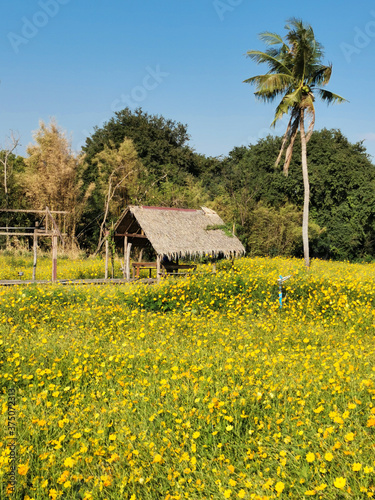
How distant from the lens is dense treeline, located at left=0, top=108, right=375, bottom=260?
27.7 meters

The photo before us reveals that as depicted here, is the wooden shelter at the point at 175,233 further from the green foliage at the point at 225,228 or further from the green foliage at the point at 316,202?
the green foliage at the point at 316,202

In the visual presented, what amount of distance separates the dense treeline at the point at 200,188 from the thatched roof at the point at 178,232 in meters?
6.53

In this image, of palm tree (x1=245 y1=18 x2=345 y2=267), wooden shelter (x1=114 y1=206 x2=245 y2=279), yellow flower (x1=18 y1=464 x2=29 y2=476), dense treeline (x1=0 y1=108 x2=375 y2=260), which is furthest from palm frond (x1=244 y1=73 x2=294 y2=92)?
yellow flower (x1=18 y1=464 x2=29 y2=476)

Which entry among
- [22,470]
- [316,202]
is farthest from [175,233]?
[316,202]

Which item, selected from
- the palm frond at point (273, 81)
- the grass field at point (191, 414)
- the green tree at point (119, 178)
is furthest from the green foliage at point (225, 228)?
the green tree at point (119, 178)

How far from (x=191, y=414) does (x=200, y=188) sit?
90.6 feet

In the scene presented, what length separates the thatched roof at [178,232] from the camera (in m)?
15.4

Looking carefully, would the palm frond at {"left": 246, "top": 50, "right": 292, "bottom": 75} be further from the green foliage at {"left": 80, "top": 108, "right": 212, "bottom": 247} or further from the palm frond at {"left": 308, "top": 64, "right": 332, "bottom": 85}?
the green foliage at {"left": 80, "top": 108, "right": 212, "bottom": 247}

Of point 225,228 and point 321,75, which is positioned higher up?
→ point 321,75

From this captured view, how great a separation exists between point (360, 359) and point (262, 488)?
109 inches

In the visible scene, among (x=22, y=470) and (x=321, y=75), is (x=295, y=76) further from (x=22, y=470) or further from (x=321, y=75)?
(x=22, y=470)

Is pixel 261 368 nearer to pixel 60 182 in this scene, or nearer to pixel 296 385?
pixel 296 385

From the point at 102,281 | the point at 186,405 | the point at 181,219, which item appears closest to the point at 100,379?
the point at 186,405

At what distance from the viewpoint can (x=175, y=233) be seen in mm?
16203
